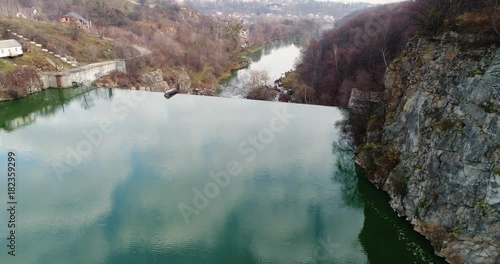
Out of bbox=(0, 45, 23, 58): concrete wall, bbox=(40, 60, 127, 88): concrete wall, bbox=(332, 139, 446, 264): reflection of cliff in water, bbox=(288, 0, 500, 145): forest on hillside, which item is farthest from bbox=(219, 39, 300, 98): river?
bbox=(332, 139, 446, 264): reflection of cliff in water

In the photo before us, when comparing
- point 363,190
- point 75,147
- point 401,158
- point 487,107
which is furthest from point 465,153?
point 75,147

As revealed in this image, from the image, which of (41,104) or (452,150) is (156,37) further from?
(452,150)

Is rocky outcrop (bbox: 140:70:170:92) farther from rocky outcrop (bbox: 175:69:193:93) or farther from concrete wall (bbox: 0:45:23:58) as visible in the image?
concrete wall (bbox: 0:45:23:58)

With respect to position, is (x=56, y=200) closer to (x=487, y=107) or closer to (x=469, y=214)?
Answer: (x=469, y=214)

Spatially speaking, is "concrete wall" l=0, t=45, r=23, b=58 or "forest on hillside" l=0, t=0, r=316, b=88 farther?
"forest on hillside" l=0, t=0, r=316, b=88

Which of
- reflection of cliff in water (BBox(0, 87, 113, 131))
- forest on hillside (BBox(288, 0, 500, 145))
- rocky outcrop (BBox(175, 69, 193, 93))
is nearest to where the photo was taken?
forest on hillside (BBox(288, 0, 500, 145))

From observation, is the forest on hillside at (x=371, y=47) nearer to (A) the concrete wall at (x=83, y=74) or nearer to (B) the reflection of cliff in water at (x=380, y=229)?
(B) the reflection of cliff in water at (x=380, y=229)

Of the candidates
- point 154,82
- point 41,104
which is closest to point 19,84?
point 41,104
